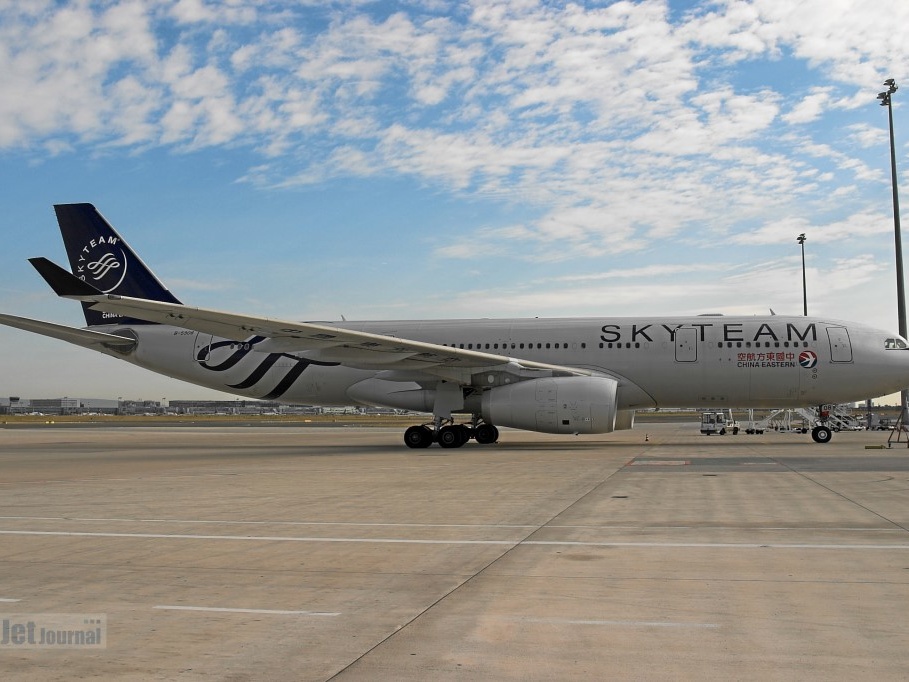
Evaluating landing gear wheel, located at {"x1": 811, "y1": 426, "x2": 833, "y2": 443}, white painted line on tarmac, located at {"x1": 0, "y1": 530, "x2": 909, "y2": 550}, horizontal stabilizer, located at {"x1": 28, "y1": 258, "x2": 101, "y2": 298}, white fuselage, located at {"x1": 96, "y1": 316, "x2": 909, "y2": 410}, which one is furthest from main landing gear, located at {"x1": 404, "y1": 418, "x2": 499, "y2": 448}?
white painted line on tarmac, located at {"x1": 0, "y1": 530, "x2": 909, "y2": 550}

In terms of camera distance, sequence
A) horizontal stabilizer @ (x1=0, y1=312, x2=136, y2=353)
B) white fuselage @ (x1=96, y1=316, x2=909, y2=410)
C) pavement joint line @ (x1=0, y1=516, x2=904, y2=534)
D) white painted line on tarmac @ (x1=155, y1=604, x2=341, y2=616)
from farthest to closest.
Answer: white fuselage @ (x1=96, y1=316, x2=909, y2=410) < horizontal stabilizer @ (x1=0, y1=312, x2=136, y2=353) < pavement joint line @ (x1=0, y1=516, x2=904, y2=534) < white painted line on tarmac @ (x1=155, y1=604, x2=341, y2=616)

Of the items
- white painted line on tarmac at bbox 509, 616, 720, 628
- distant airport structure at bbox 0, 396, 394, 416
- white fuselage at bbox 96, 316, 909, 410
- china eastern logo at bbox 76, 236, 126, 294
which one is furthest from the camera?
distant airport structure at bbox 0, 396, 394, 416

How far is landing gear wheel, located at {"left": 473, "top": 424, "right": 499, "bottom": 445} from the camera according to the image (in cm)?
2409

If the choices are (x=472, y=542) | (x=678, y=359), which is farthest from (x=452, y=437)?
(x=472, y=542)

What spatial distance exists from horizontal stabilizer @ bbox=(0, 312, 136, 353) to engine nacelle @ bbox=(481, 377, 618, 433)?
1185 centimetres

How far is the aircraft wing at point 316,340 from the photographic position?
18203mm

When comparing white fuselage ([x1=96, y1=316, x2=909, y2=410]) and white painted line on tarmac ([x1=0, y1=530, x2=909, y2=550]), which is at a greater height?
white fuselage ([x1=96, y1=316, x2=909, y2=410])

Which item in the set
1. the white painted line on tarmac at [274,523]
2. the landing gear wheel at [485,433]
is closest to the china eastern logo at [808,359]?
the landing gear wheel at [485,433]

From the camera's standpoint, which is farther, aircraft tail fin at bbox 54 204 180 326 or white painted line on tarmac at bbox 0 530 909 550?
aircraft tail fin at bbox 54 204 180 326

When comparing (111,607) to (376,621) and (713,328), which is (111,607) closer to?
(376,621)

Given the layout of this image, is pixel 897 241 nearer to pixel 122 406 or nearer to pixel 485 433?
pixel 485 433

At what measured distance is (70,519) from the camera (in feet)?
28.3

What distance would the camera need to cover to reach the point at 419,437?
22875 mm

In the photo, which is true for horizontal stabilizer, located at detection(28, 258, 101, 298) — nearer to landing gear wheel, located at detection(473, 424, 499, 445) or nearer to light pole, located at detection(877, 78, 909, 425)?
landing gear wheel, located at detection(473, 424, 499, 445)
